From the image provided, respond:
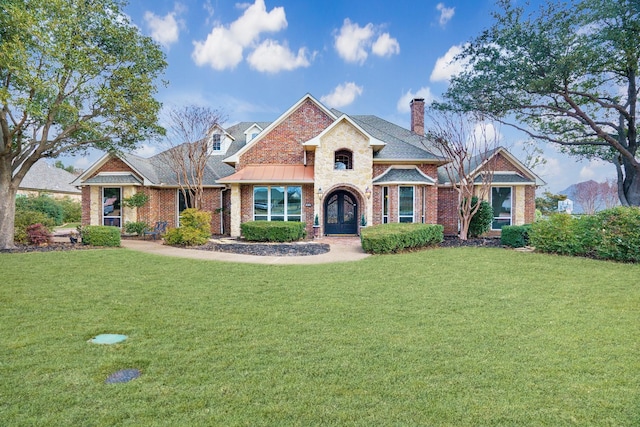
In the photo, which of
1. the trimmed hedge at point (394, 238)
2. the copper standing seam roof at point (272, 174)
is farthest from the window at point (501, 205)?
the copper standing seam roof at point (272, 174)

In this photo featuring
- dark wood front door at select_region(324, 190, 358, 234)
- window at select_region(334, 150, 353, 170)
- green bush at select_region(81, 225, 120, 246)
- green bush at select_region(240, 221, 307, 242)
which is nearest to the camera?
green bush at select_region(81, 225, 120, 246)

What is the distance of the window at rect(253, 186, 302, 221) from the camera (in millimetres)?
20094

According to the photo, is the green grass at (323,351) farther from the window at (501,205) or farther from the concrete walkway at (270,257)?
the window at (501,205)

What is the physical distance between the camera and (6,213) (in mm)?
15016

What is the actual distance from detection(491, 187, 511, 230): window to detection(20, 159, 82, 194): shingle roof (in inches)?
1630

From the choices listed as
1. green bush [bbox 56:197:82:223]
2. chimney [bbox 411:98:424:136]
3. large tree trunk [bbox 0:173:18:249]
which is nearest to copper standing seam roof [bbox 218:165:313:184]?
large tree trunk [bbox 0:173:18:249]

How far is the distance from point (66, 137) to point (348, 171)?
1462cm

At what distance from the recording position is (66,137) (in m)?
16.2

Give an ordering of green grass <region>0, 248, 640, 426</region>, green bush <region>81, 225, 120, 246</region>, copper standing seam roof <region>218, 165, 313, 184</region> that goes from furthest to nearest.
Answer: copper standing seam roof <region>218, 165, 313, 184</region> → green bush <region>81, 225, 120, 246</region> → green grass <region>0, 248, 640, 426</region>

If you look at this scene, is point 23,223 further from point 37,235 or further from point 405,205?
point 405,205

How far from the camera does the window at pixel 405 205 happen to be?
19.6 meters

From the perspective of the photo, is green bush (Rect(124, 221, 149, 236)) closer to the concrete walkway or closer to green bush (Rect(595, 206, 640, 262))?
the concrete walkway

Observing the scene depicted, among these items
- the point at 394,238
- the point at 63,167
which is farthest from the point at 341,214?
the point at 63,167

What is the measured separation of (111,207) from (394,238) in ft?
60.7
